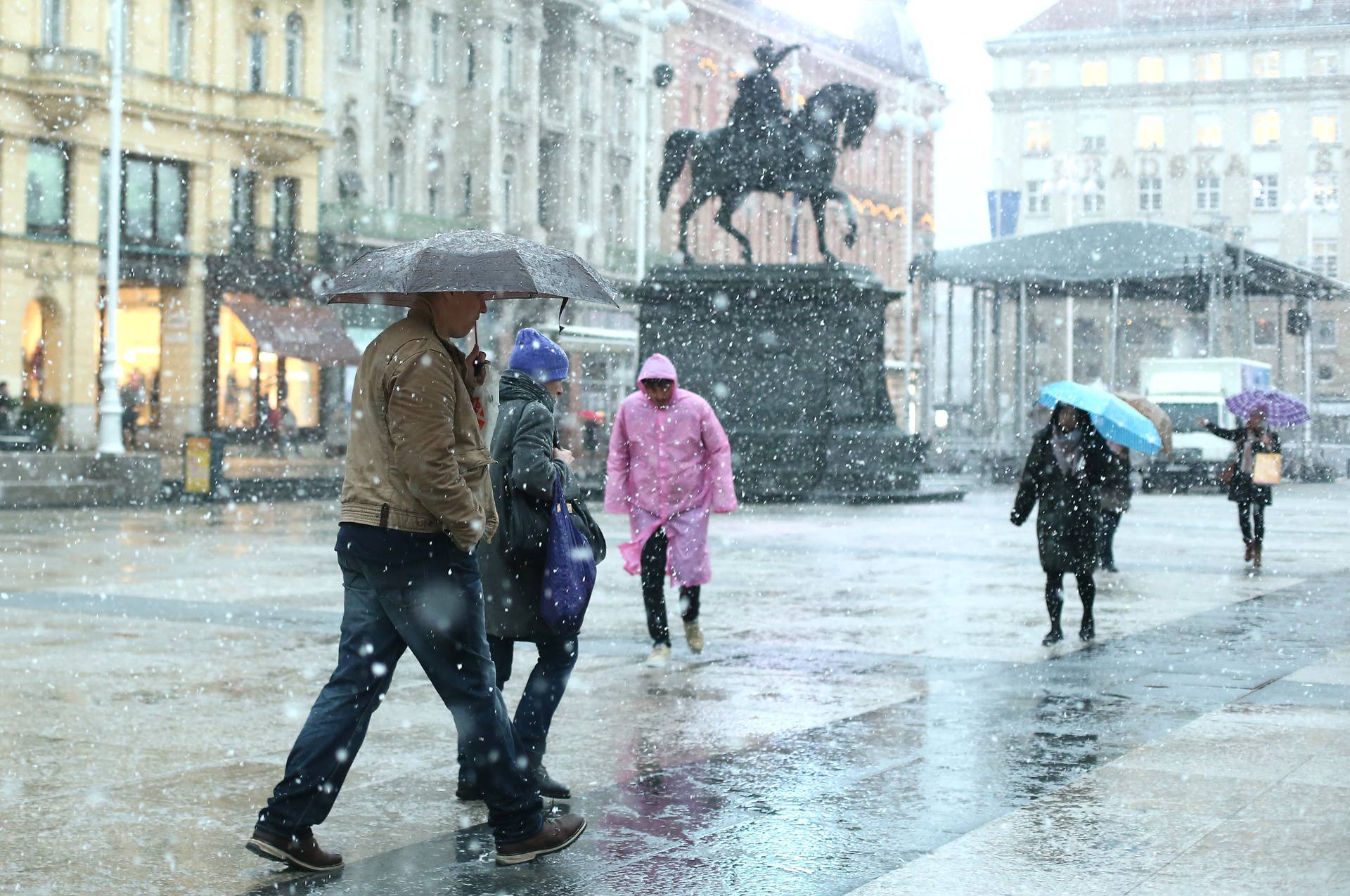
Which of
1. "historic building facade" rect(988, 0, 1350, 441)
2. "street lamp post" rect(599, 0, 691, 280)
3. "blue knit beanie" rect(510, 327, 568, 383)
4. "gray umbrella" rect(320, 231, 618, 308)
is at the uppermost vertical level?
"historic building facade" rect(988, 0, 1350, 441)

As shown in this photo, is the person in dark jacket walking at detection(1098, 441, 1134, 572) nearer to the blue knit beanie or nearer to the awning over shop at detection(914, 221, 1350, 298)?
the blue knit beanie

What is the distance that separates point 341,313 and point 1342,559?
1230 inches

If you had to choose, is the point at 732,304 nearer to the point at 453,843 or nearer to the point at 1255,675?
the point at 1255,675

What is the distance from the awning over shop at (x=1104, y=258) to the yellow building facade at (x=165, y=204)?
15687 mm

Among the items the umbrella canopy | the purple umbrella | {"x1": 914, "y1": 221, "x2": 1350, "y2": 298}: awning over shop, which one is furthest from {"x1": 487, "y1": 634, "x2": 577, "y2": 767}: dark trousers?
{"x1": 914, "y1": 221, "x2": 1350, "y2": 298}: awning over shop

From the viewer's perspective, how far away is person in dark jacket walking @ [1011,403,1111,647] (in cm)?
1066

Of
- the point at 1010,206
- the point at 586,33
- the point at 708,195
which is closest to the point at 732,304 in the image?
the point at 708,195

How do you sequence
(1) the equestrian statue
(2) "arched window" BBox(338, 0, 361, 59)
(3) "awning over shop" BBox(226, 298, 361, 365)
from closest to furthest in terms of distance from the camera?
(1) the equestrian statue
(3) "awning over shop" BBox(226, 298, 361, 365)
(2) "arched window" BBox(338, 0, 361, 59)

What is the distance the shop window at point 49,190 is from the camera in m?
39.4

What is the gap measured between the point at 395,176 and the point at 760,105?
23713mm

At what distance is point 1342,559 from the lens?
59.3ft

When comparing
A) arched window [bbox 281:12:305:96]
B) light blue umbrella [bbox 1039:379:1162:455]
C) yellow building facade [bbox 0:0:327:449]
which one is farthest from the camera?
arched window [bbox 281:12:305:96]

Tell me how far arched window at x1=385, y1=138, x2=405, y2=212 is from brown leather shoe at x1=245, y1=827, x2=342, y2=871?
44457mm

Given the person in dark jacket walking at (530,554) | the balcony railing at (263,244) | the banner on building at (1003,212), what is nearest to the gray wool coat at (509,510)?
the person in dark jacket walking at (530,554)
